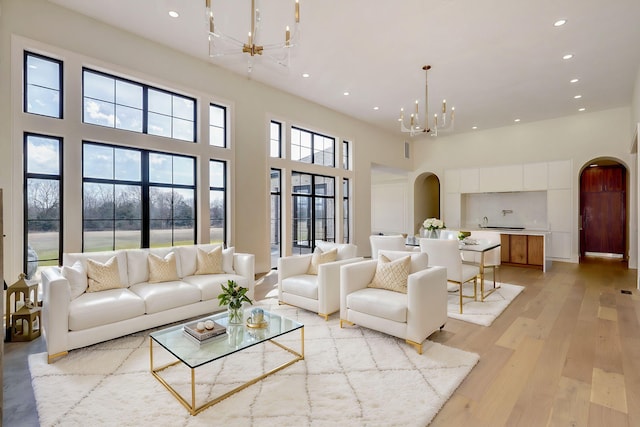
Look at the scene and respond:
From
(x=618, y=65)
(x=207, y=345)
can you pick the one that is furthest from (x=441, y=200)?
(x=207, y=345)

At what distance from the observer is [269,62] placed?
5.14 meters

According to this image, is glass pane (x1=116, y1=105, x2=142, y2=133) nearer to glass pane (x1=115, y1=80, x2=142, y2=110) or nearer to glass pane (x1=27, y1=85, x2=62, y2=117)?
glass pane (x1=115, y1=80, x2=142, y2=110)

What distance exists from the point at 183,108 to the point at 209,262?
8.66ft

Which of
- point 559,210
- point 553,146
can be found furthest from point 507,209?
point 553,146

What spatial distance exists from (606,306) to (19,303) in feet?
22.7

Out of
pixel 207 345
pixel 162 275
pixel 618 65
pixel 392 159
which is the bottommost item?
pixel 207 345

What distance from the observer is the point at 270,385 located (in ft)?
7.57

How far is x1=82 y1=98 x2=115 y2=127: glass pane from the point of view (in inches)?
163

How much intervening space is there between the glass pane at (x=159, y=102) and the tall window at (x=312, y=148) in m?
2.58

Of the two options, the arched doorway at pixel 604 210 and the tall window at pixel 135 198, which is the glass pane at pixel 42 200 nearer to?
the tall window at pixel 135 198

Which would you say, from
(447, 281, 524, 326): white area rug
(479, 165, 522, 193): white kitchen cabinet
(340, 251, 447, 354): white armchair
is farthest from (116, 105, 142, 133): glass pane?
(479, 165, 522, 193): white kitchen cabinet

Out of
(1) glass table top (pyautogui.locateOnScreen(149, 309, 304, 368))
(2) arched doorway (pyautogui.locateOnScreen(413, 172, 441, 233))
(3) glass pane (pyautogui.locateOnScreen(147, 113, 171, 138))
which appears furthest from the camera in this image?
(2) arched doorway (pyautogui.locateOnScreen(413, 172, 441, 233))

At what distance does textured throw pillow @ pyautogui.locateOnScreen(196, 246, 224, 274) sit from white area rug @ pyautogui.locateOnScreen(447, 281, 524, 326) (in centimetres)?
298

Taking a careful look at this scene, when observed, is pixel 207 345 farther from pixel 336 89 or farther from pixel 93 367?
pixel 336 89
